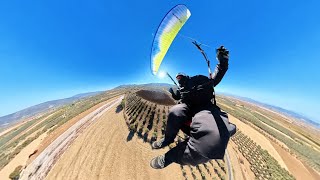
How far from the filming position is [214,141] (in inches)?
228

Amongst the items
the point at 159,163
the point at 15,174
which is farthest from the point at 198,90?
the point at 15,174

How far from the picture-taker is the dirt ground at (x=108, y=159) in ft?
101

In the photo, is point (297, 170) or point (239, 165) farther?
point (297, 170)

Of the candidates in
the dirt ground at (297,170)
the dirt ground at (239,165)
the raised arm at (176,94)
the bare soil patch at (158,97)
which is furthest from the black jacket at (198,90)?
the bare soil patch at (158,97)

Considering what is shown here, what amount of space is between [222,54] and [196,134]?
2.38m

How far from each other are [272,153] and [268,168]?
463 inches

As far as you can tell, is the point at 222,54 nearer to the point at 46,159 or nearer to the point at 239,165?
the point at 239,165

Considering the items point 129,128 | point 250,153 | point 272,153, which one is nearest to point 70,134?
point 129,128

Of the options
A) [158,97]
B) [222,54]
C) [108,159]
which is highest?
[158,97]

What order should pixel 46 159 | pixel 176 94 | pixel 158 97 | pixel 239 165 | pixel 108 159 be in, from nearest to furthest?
1. pixel 176 94
2. pixel 108 159
3. pixel 46 159
4. pixel 239 165
5. pixel 158 97

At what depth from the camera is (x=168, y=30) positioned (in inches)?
305

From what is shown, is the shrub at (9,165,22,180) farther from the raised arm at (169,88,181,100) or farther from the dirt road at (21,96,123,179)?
the raised arm at (169,88,181,100)

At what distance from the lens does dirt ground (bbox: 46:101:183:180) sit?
3086cm

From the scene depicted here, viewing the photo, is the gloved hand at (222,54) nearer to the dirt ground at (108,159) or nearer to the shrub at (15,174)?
the dirt ground at (108,159)
